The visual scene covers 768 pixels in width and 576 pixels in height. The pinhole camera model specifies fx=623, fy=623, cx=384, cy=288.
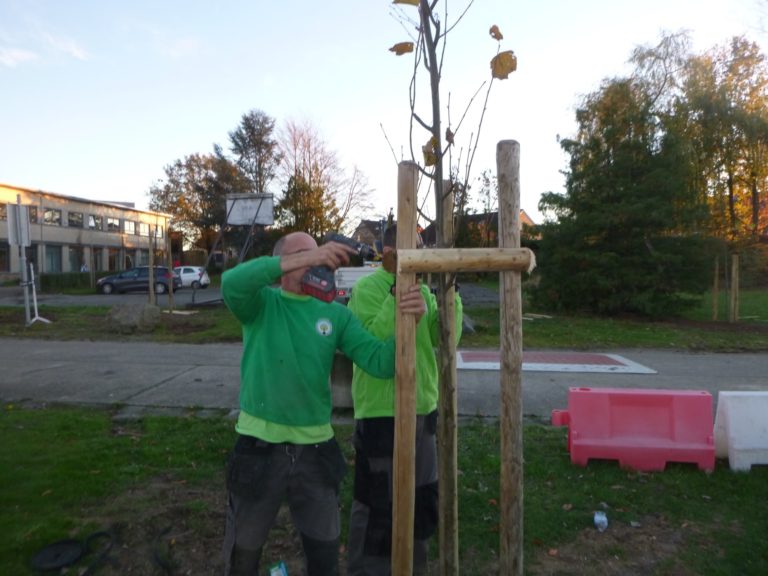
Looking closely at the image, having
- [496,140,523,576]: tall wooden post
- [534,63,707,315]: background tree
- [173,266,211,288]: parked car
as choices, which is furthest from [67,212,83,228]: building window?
[496,140,523,576]: tall wooden post

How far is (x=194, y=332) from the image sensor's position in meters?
14.3

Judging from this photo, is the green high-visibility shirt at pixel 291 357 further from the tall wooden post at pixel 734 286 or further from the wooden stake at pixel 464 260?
the tall wooden post at pixel 734 286

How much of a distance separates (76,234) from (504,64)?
56520mm

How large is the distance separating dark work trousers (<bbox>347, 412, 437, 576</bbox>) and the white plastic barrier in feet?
10.5

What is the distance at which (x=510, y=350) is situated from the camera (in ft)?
7.67

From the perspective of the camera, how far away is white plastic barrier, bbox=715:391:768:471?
4.98 meters

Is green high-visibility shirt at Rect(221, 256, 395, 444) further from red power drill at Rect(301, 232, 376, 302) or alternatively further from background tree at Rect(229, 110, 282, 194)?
background tree at Rect(229, 110, 282, 194)

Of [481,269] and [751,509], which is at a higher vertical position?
[481,269]

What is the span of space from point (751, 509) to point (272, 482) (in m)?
3.54

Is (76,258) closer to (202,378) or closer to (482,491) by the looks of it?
(202,378)

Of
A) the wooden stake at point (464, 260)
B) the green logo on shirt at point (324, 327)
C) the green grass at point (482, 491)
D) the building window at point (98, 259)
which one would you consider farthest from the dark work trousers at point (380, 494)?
the building window at point (98, 259)

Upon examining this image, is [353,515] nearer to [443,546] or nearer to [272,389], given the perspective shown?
[443,546]

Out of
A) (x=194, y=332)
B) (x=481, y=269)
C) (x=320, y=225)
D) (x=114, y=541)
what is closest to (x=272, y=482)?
(x=481, y=269)

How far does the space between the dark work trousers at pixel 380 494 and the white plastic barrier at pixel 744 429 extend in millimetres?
3201
